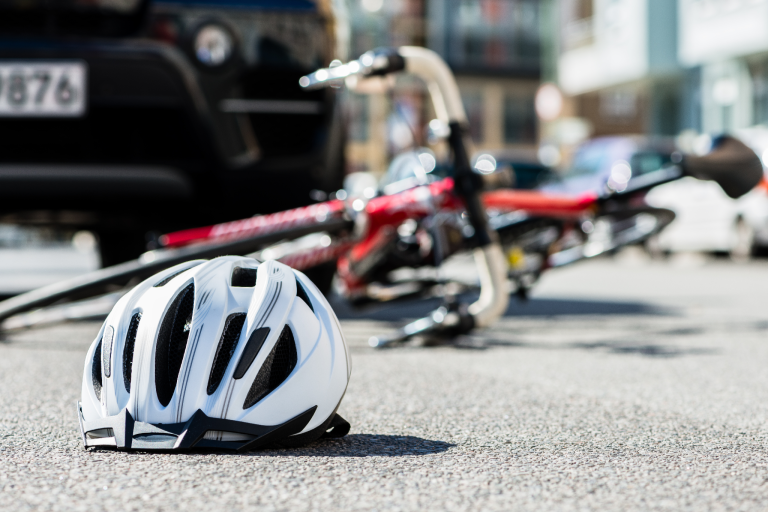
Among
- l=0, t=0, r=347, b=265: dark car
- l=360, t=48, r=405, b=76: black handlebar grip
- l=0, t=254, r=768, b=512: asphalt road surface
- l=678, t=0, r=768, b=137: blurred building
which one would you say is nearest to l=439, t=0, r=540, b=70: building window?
l=678, t=0, r=768, b=137: blurred building

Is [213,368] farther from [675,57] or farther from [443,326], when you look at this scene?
[675,57]

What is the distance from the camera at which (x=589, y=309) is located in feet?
23.6

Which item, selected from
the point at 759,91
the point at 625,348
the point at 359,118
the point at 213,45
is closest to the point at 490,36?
the point at 359,118

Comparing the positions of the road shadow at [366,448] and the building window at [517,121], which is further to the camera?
the building window at [517,121]

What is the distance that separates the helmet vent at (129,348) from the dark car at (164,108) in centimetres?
246

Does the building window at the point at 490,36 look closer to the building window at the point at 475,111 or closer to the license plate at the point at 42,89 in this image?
the building window at the point at 475,111

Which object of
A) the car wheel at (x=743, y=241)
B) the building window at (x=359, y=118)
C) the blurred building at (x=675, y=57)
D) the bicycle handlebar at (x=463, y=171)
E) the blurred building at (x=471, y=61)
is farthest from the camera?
the blurred building at (x=471, y=61)

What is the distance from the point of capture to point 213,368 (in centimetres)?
268

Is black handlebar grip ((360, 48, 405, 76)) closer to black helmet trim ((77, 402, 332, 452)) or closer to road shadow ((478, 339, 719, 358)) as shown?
road shadow ((478, 339, 719, 358))

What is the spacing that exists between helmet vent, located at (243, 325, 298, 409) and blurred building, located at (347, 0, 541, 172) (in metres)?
44.0

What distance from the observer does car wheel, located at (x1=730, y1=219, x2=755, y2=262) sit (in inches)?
528

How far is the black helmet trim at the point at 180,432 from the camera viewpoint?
103 inches

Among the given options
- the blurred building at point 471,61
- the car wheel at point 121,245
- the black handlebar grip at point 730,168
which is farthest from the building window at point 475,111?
the black handlebar grip at point 730,168

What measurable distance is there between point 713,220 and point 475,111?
33.7 metres
